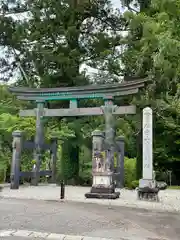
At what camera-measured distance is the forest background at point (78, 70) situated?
49.7 feet

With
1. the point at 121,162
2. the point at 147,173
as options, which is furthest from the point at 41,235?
the point at 121,162

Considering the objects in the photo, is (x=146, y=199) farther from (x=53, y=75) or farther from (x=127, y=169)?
(x=53, y=75)

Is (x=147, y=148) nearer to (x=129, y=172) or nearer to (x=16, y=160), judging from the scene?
(x=16, y=160)

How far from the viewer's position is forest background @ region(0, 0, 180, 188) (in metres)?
15.1

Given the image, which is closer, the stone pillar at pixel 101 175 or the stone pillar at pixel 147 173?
the stone pillar at pixel 147 173

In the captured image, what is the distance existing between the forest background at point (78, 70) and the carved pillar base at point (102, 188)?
506 centimetres

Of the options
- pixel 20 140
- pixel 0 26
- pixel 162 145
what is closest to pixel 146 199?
pixel 20 140

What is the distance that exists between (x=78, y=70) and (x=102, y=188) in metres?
8.33

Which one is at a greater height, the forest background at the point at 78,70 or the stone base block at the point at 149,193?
the forest background at the point at 78,70

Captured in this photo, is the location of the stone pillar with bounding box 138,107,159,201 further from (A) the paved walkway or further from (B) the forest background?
(A) the paved walkway

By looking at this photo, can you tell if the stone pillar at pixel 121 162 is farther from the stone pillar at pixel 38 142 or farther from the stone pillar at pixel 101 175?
the stone pillar at pixel 101 175

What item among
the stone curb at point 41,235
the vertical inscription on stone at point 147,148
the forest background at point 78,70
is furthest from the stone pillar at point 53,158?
the stone curb at point 41,235

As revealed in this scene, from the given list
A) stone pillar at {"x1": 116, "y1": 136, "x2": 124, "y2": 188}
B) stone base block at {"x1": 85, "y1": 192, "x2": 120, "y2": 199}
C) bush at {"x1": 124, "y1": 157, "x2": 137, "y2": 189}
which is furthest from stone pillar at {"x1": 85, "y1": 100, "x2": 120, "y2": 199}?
bush at {"x1": 124, "y1": 157, "x2": 137, "y2": 189}

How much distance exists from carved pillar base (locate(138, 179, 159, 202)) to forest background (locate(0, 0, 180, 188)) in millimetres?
5398
